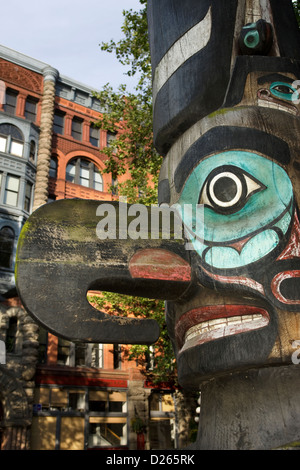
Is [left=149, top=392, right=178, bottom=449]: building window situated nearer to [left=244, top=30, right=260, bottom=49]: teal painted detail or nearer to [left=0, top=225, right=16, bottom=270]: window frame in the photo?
[left=0, top=225, right=16, bottom=270]: window frame

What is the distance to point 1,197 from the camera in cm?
1859

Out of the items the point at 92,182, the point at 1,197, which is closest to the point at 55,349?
the point at 1,197

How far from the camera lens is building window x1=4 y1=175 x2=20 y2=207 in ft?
62.1

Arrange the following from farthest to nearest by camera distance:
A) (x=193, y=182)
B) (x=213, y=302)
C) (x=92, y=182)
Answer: (x=92, y=182) < (x=193, y=182) < (x=213, y=302)

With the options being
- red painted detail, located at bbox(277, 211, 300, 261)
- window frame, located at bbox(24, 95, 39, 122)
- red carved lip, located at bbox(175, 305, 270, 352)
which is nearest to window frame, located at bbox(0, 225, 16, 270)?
window frame, located at bbox(24, 95, 39, 122)

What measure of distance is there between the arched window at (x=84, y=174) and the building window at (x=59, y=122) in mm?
1803

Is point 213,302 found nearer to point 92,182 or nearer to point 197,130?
point 197,130

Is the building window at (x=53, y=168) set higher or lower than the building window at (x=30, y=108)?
lower

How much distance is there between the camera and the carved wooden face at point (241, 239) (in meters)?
2.23

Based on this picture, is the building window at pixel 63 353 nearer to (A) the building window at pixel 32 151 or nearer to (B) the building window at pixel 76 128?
(A) the building window at pixel 32 151

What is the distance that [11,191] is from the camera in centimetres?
1912

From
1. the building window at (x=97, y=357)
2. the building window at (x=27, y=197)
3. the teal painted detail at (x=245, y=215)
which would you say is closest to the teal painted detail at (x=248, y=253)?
the teal painted detail at (x=245, y=215)

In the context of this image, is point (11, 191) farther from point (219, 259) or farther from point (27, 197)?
point (219, 259)
